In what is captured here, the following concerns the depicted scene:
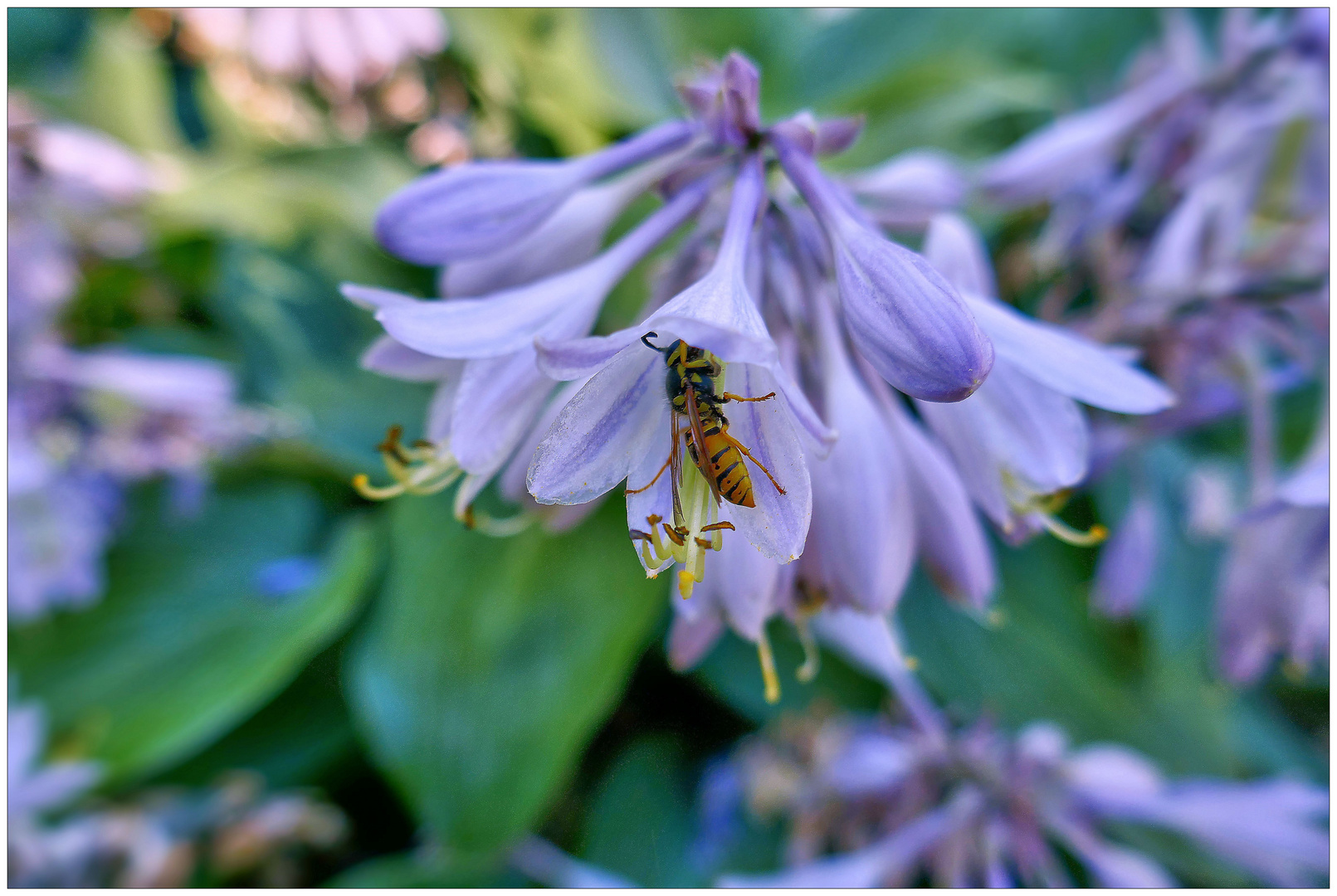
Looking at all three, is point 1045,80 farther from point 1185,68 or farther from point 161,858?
point 161,858

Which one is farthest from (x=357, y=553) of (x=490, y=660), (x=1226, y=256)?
(x=1226, y=256)

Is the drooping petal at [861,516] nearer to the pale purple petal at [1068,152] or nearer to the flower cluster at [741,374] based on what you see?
the flower cluster at [741,374]

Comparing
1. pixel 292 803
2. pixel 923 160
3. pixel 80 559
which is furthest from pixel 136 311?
pixel 923 160

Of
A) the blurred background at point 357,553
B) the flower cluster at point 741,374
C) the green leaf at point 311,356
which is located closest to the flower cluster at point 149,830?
the blurred background at point 357,553

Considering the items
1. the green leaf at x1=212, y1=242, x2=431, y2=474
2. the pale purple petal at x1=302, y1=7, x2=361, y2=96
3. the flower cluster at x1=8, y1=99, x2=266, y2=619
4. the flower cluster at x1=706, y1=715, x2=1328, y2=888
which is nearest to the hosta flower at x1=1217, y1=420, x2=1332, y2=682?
the flower cluster at x1=706, y1=715, x2=1328, y2=888

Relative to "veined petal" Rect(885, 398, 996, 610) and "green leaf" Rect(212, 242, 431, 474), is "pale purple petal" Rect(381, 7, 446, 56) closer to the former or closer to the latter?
"green leaf" Rect(212, 242, 431, 474)

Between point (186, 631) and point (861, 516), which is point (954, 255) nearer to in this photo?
point (861, 516)
